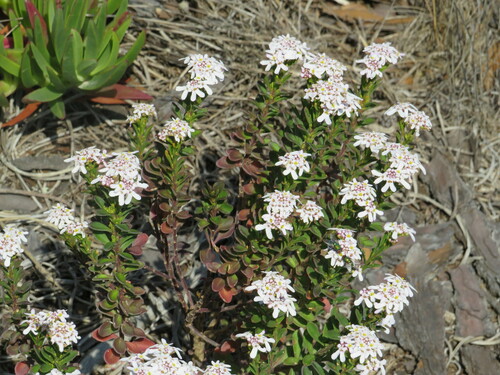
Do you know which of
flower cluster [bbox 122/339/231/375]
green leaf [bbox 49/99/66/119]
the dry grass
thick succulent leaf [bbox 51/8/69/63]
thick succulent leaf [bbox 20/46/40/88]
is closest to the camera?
flower cluster [bbox 122/339/231/375]

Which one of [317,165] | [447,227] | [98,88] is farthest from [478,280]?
[98,88]

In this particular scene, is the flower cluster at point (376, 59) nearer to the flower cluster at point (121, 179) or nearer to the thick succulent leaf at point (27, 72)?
the flower cluster at point (121, 179)

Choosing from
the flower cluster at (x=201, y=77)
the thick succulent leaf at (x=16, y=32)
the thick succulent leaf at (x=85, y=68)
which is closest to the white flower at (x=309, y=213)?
the flower cluster at (x=201, y=77)

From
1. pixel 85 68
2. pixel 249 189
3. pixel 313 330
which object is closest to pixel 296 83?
pixel 85 68

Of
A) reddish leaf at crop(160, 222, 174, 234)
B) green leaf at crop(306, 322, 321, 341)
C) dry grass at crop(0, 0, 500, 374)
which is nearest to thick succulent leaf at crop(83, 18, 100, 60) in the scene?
dry grass at crop(0, 0, 500, 374)

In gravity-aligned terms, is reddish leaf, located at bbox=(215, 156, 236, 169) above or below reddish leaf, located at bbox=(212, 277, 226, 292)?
above

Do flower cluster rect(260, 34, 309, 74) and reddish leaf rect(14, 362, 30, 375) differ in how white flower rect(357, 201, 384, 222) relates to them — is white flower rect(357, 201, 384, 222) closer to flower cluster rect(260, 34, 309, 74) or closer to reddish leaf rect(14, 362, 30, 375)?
flower cluster rect(260, 34, 309, 74)

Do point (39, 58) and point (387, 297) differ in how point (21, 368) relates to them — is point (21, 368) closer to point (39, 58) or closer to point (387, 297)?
point (387, 297)
